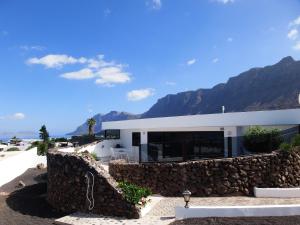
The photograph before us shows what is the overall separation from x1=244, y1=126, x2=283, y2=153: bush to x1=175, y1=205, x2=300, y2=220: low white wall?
245 inches

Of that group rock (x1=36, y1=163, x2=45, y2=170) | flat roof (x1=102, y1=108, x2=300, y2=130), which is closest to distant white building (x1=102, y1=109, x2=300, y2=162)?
flat roof (x1=102, y1=108, x2=300, y2=130)

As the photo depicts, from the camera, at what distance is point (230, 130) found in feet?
72.7

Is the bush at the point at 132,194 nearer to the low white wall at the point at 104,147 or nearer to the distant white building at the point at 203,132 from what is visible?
the distant white building at the point at 203,132

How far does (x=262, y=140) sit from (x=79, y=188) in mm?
9147

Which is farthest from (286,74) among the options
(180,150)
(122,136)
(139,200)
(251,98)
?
(139,200)

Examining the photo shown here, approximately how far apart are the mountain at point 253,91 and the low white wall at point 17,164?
78013mm

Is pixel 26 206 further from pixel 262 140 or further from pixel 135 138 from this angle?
pixel 135 138

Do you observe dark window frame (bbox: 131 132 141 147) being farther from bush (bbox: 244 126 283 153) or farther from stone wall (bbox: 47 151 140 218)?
stone wall (bbox: 47 151 140 218)

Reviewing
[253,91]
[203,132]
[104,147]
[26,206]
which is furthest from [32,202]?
[253,91]

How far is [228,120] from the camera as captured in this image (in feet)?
72.9

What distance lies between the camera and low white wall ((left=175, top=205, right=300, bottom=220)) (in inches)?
442

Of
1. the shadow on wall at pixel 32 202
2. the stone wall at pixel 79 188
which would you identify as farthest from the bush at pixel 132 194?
the shadow on wall at pixel 32 202

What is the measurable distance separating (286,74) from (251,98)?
15.5 meters

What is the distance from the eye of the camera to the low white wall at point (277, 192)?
13500 mm
